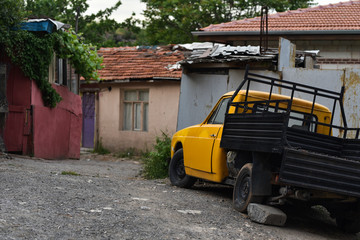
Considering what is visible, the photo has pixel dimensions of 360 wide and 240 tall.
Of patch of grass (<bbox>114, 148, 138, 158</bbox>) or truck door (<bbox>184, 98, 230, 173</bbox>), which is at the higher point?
truck door (<bbox>184, 98, 230, 173</bbox>)

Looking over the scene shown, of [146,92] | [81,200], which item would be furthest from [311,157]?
[146,92]

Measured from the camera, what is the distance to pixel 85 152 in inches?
874

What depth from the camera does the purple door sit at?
909 inches

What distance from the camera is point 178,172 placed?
10.6 m

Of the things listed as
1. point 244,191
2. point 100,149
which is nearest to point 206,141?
point 244,191

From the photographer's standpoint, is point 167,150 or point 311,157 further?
point 167,150

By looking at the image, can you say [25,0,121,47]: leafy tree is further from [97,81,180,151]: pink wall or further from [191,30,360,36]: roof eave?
[191,30,360,36]: roof eave

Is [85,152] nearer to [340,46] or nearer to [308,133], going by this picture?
[340,46]

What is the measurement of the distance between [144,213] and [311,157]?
2129 millimetres

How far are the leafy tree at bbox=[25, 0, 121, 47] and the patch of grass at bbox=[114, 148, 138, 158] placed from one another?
13.5 meters

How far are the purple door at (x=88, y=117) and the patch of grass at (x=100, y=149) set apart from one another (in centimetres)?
122

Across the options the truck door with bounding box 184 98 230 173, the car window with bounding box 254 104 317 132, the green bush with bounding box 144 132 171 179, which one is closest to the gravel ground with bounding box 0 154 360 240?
the truck door with bounding box 184 98 230 173

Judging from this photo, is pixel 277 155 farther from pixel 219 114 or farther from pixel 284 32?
pixel 284 32

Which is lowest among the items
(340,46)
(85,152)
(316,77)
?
(85,152)
